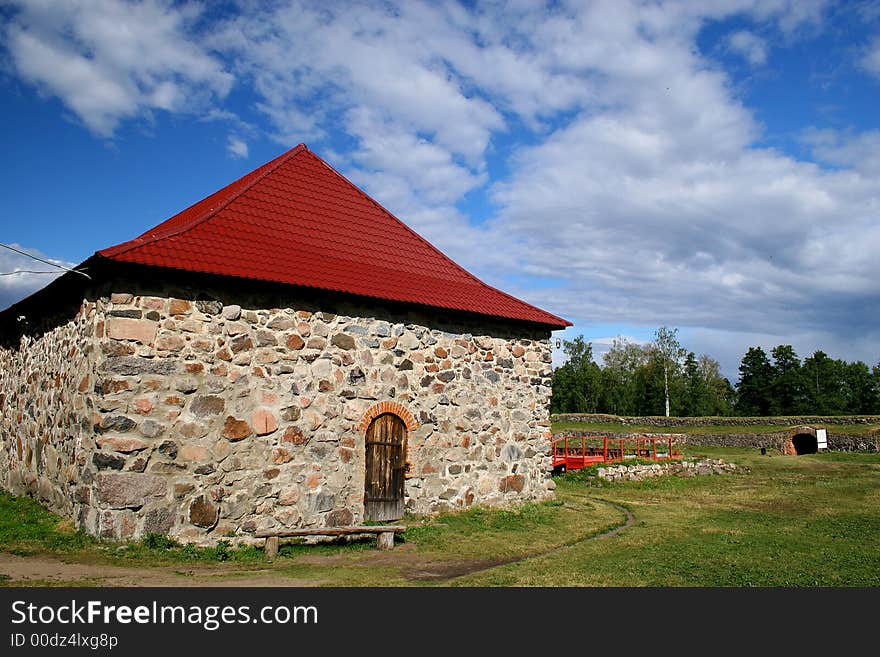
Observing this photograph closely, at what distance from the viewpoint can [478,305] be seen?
11.9 meters

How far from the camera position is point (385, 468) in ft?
34.5

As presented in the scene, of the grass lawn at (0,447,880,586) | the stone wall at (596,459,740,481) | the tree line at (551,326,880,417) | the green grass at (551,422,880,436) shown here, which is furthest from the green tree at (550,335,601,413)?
the grass lawn at (0,447,880,586)

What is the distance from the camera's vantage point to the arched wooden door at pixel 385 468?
407 inches

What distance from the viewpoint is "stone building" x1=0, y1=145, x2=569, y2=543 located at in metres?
8.26

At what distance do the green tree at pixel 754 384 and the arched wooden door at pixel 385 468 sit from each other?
187 ft

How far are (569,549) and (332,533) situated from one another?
130 inches

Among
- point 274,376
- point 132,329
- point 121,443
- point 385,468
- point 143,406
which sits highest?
point 132,329

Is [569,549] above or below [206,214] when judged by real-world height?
below

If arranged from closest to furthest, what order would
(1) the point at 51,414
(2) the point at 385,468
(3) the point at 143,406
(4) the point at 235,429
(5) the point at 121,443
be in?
(5) the point at 121,443 → (3) the point at 143,406 → (4) the point at 235,429 → (1) the point at 51,414 → (2) the point at 385,468

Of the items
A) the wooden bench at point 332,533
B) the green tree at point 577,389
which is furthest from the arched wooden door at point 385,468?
the green tree at point 577,389

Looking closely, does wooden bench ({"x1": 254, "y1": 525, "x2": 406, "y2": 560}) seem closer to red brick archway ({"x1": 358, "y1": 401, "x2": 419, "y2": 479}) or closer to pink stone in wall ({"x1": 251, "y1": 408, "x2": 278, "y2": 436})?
pink stone in wall ({"x1": 251, "y1": 408, "x2": 278, "y2": 436})

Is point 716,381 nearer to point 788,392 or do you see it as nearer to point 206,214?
point 788,392

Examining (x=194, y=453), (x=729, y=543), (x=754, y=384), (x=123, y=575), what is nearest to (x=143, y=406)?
(x=194, y=453)

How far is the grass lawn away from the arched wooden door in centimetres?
44
